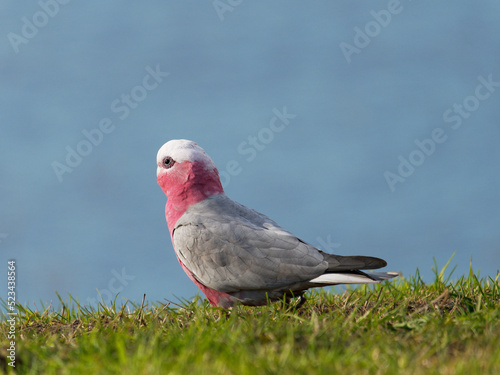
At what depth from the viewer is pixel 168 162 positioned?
602 centimetres

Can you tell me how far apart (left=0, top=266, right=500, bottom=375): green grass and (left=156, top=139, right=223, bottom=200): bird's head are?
1.14 metres

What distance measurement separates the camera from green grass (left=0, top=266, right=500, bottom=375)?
339 cm

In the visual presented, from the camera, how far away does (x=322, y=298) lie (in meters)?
6.04

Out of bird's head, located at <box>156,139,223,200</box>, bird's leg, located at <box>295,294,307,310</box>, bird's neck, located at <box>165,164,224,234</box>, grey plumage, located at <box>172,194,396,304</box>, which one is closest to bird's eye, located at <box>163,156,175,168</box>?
bird's head, located at <box>156,139,223,200</box>

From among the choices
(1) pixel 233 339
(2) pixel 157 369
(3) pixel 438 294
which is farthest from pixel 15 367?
(3) pixel 438 294

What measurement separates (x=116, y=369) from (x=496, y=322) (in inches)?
112

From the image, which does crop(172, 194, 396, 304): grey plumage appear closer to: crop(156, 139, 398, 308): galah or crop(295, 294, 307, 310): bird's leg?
crop(156, 139, 398, 308): galah

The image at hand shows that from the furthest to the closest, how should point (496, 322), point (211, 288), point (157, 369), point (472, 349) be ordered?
point (211, 288) → point (496, 322) → point (472, 349) → point (157, 369)

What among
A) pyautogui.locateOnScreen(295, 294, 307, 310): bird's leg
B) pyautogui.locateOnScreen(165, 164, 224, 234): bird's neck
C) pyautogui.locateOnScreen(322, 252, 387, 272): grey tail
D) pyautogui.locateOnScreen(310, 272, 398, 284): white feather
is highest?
pyautogui.locateOnScreen(165, 164, 224, 234): bird's neck

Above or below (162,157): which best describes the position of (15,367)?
below

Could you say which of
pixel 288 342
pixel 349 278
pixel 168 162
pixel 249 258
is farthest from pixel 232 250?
pixel 288 342

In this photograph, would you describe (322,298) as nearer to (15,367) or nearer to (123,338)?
(123,338)

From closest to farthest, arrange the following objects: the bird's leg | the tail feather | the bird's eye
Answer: the tail feather
the bird's leg
the bird's eye

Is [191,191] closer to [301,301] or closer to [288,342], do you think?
[301,301]
